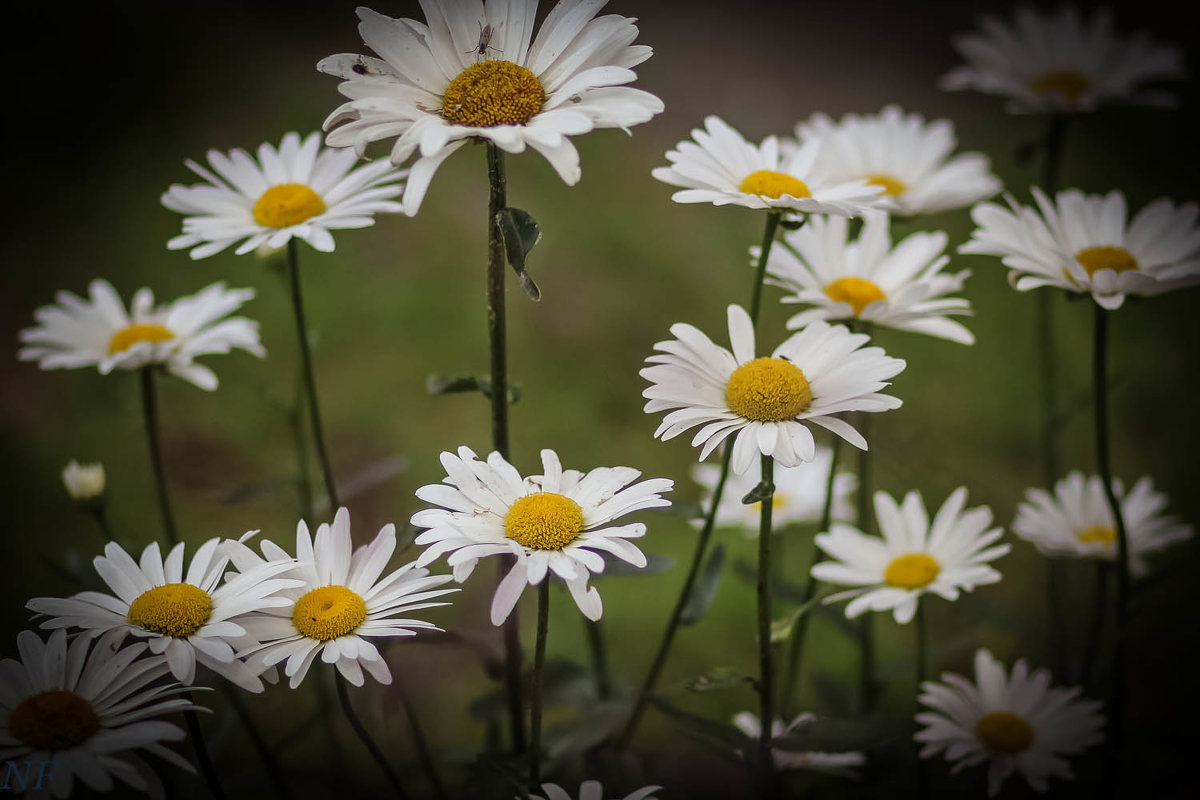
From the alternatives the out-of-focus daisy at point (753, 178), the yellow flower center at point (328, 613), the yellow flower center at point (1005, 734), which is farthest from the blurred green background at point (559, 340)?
the out-of-focus daisy at point (753, 178)

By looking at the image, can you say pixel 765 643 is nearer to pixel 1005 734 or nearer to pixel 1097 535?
pixel 1005 734

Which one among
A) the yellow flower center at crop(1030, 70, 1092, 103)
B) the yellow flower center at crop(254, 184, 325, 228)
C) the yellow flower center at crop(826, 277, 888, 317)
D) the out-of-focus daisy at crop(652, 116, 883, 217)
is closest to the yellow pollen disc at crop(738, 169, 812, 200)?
the out-of-focus daisy at crop(652, 116, 883, 217)

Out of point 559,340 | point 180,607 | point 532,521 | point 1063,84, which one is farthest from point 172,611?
point 559,340

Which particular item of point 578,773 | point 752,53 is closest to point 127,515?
point 578,773

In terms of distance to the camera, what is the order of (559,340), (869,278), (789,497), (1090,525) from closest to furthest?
(869,278) → (1090,525) → (789,497) → (559,340)

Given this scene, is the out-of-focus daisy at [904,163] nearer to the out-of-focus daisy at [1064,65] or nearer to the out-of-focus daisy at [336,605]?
the out-of-focus daisy at [1064,65]

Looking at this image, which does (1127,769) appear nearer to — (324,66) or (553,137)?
(553,137)
